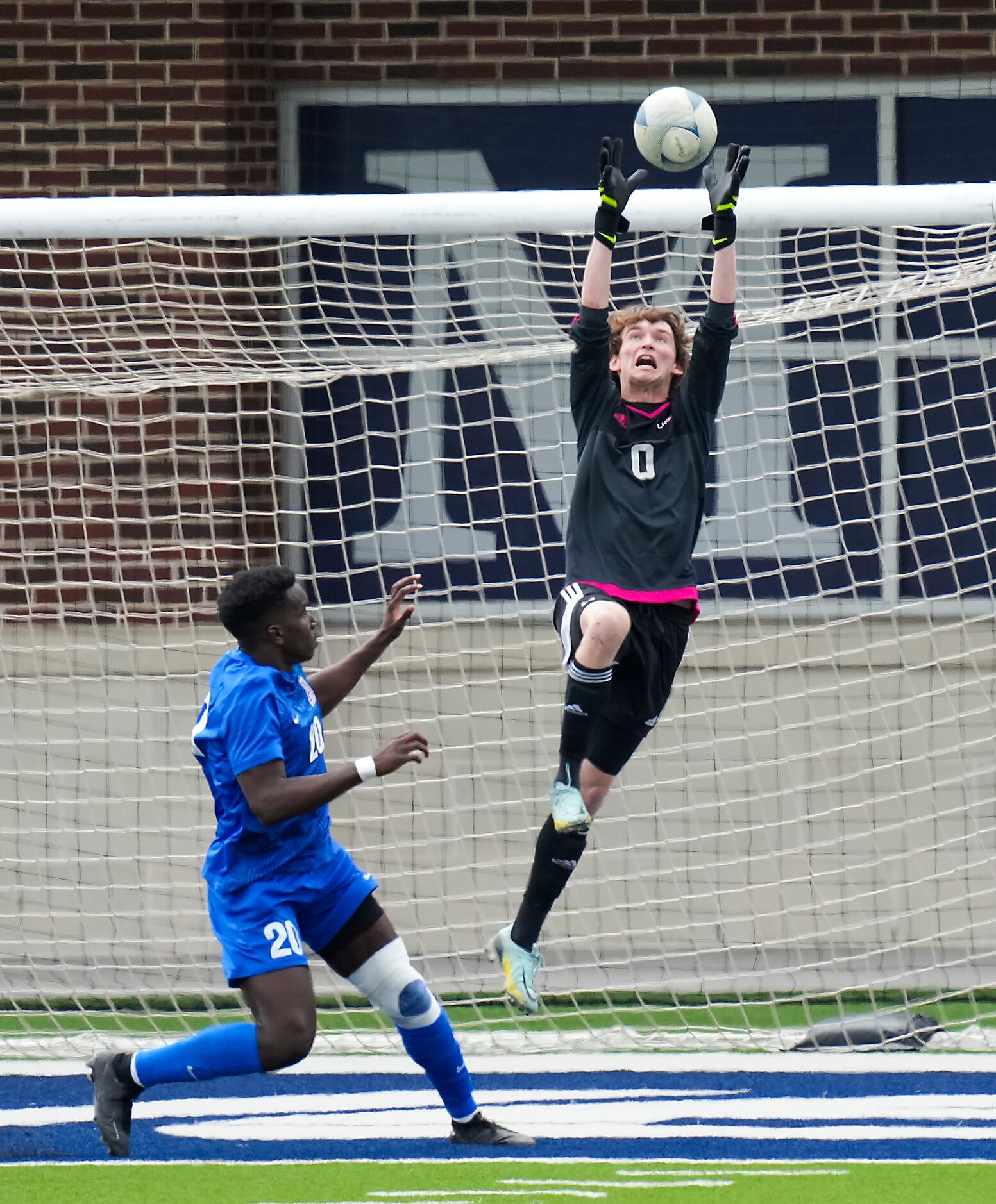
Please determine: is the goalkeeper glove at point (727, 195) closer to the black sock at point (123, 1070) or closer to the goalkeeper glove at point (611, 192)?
the goalkeeper glove at point (611, 192)

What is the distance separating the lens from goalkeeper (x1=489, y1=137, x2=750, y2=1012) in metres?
5.02

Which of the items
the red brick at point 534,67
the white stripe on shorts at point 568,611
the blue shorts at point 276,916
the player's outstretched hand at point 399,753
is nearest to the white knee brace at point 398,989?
the blue shorts at point 276,916

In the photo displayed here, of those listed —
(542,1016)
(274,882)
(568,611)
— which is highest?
(568,611)

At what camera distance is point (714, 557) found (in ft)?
27.6

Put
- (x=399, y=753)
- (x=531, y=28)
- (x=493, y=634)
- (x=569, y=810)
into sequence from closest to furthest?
(x=399, y=753) → (x=569, y=810) → (x=493, y=634) → (x=531, y=28)

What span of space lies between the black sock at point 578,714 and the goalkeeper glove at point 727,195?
1.26m

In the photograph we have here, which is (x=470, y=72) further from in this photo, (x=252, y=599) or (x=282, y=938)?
(x=282, y=938)

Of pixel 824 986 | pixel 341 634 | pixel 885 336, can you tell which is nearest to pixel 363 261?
pixel 341 634

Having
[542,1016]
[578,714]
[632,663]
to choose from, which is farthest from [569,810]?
[542,1016]

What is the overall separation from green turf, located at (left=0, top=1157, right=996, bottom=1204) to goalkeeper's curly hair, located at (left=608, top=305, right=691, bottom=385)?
2.30m

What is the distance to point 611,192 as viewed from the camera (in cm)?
482

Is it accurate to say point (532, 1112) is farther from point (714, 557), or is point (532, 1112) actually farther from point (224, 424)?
point (224, 424)

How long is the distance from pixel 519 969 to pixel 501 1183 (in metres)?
0.62

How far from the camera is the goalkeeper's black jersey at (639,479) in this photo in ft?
16.6
